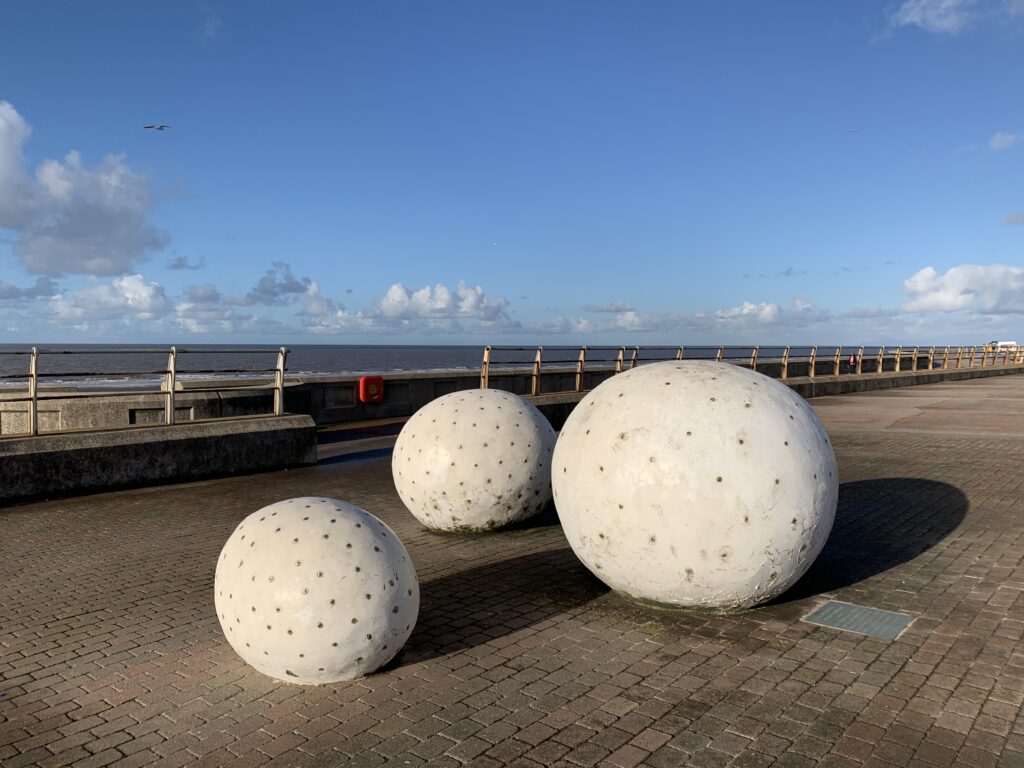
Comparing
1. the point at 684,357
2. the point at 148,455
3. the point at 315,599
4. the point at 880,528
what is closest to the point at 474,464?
the point at 315,599

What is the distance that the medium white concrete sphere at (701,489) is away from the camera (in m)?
5.47

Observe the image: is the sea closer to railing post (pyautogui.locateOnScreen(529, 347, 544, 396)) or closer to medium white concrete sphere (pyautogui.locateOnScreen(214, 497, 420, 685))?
medium white concrete sphere (pyautogui.locateOnScreen(214, 497, 420, 685))

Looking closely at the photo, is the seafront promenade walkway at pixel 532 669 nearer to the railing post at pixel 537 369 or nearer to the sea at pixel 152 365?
the sea at pixel 152 365

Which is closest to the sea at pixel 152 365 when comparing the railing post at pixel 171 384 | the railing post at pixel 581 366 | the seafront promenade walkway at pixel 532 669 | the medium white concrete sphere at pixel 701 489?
the railing post at pixel 171 384

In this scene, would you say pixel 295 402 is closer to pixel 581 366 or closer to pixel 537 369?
pixel 537 369

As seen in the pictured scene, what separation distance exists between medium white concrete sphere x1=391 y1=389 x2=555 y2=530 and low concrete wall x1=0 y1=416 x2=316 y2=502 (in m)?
4.63

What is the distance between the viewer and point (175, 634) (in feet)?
18.0

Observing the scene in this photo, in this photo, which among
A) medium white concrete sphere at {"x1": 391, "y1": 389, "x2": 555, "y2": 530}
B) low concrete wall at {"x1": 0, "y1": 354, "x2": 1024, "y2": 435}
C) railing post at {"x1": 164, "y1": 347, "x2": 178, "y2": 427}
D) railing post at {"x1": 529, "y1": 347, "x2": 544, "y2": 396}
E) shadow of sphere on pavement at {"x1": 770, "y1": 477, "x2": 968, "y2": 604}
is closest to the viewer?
shadow of sphere on pavement at {"x1": 770, "y1": 477, "x2": 968, "y2": 604}

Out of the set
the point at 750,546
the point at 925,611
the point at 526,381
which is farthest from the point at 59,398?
the point at 925,611

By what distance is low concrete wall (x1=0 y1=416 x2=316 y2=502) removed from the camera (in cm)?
1012

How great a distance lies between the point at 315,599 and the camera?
4.62m

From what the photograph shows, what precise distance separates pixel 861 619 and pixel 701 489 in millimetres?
1528

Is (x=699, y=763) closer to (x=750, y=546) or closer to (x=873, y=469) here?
(x=750, y=546)

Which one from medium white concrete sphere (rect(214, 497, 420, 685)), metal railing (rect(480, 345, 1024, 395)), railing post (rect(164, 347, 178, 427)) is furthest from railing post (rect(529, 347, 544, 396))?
medium white concrete sphere (rect(214, 497, 420, 685))
